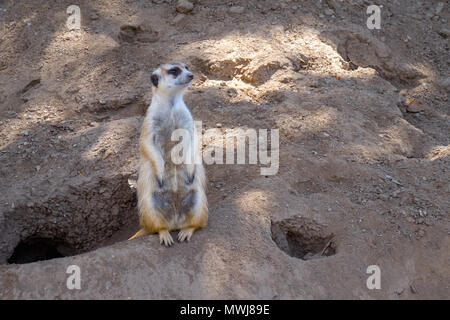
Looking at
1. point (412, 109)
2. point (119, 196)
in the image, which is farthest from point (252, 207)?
point (412, 109)

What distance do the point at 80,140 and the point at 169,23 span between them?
2.03 m

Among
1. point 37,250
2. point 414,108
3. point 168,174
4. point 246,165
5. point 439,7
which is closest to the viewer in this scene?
point 168,174

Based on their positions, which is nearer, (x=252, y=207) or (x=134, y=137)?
(x=252, y=207)

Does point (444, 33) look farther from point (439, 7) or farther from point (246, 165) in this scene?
point (246, 165)

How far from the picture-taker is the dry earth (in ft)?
9.61

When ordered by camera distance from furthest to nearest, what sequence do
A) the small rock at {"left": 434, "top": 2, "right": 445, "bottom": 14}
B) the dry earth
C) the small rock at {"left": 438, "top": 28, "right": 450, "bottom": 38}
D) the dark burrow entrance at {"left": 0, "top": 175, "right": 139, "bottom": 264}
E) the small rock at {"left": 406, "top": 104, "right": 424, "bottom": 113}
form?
the small rock at {"left": 434, "top": 2, "right": 445, "bottom": 14} < the small rock at {"left": 438, "top": 28, "right": 450, "bottom": 38} < the small rock at {"left": 406, "top": 104, "right": 424, "bottom": 113} < the dark burrow entrance at {"left": 0, "top": 175, "right": 139, "bottom": 264} < the dry earth

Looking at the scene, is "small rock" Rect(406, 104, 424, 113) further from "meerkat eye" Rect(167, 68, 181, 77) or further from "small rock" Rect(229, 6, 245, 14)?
"meerkat eye" Rect(167, 68, 181, 77)

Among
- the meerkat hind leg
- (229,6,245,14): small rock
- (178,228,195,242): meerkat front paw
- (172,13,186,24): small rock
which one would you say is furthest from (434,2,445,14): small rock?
the meerkat hind leg

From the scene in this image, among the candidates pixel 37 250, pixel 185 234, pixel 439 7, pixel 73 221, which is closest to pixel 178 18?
pixel 73 221

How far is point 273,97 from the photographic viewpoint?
15.0 feet

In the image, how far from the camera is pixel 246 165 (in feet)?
12.7

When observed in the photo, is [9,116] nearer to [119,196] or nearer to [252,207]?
[119,196]

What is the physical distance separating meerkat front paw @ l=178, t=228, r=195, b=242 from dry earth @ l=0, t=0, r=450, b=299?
0.22ft

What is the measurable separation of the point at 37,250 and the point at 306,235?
2382mm
